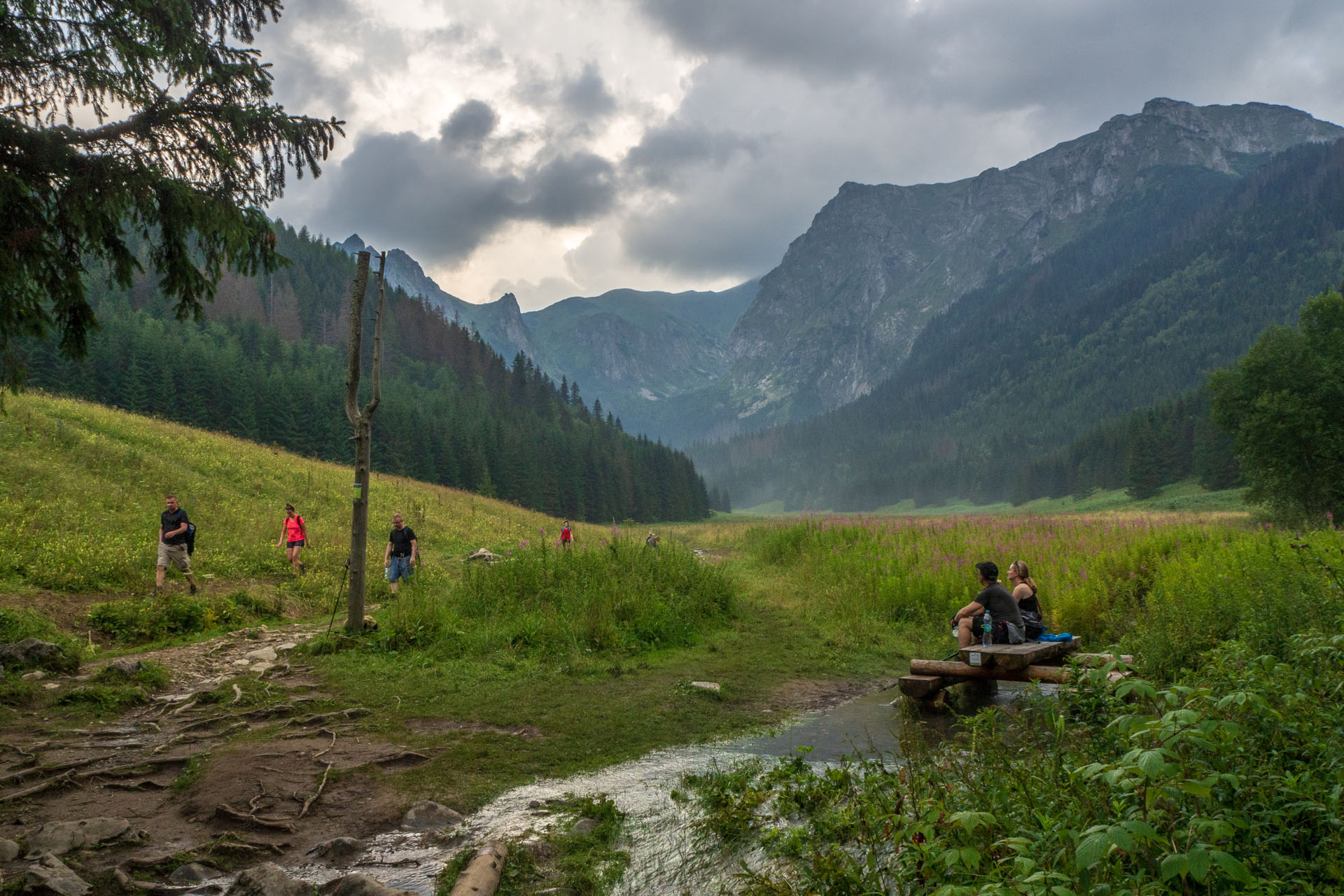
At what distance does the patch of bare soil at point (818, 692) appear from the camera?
9148 mm

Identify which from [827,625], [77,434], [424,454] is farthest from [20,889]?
[424,454]

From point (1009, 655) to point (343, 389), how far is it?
82.4m

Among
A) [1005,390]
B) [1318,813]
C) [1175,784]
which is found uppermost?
[1005,390]

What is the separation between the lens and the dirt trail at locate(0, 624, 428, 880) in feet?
15.7

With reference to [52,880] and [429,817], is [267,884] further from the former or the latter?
[429,817]

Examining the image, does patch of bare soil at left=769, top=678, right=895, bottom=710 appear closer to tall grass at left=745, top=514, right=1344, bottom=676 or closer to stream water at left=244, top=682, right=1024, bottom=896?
stream water at left=244, top=682, right=1024, bottom=896

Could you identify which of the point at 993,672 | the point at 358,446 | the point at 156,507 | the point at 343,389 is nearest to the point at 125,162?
the point at 358,446

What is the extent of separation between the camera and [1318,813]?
3.04 m

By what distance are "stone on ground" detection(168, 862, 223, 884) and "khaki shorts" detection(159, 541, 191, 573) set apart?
11.7 meters

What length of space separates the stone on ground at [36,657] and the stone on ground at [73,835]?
5435 mm

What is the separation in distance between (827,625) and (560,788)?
30.3ft

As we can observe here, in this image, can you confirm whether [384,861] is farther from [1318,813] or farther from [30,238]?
[30,238]

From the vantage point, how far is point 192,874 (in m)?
4.25

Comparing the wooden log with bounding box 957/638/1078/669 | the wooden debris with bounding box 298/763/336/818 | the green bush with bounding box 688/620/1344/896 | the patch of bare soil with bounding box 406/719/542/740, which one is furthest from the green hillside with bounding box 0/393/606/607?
the green bush with bounding box 688/620/1344/896
